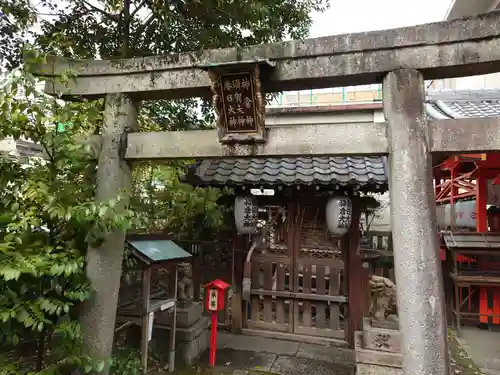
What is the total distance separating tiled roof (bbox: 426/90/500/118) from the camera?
20.6 ft

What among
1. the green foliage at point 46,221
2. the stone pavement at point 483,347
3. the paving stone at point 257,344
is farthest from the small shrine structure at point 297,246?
the green foliage at point 46,221

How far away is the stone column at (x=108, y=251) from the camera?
4.11 meters

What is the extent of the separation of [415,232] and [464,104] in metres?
5.16

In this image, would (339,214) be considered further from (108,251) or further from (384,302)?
(108,251)

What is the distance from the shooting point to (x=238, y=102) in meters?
3.83

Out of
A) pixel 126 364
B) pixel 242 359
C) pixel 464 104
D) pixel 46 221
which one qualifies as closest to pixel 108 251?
pixel 46 221

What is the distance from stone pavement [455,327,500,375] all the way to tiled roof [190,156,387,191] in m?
3.47

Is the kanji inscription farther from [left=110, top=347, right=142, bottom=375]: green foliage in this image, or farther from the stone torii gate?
[left=110, top=347, right=142, bottom=375]: green foliage

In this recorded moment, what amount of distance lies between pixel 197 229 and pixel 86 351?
13.6 feet

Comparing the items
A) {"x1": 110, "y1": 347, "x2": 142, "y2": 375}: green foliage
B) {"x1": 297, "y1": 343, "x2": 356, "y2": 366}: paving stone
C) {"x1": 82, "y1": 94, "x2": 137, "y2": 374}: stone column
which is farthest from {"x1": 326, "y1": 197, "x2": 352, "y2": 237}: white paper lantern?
{"x1": 110, "y1": 347, "x2": 142, "y2": 375}: green foliage

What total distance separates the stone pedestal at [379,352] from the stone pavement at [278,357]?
0.67m

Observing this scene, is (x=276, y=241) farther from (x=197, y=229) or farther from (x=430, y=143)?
(x=430, y=143)

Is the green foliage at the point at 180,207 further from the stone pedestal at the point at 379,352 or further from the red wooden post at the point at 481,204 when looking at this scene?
the red wooden post at the point at 481,204

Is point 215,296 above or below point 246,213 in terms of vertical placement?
below
